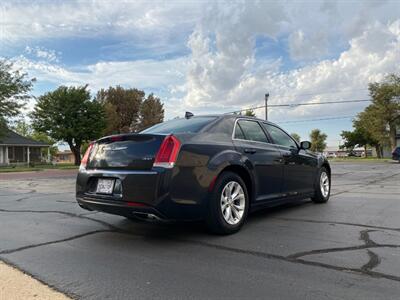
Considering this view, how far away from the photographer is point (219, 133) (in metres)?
5.34

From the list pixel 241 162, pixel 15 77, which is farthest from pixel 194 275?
pixel 15 77

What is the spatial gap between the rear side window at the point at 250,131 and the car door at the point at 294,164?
25 centimetres

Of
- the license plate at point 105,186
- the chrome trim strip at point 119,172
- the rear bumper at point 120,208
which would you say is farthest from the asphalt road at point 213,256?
the chrome trim strip at point 119,172

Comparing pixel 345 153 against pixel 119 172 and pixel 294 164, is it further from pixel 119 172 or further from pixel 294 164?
pixel 119 172

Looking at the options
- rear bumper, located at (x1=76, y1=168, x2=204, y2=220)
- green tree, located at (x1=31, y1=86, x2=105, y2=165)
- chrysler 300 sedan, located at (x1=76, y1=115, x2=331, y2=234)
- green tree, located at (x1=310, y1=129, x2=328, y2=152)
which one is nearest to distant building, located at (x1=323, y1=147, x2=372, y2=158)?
green tree, located at (x1=310, y1=129, x2=328, y2=152)

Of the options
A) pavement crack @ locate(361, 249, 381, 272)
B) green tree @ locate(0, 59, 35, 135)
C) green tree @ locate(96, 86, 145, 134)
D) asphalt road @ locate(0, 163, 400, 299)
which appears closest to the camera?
asphalt road @ locate(0, 163, 400, 299)

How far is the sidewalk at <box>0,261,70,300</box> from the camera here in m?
3.15

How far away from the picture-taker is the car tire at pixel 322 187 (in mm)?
7633

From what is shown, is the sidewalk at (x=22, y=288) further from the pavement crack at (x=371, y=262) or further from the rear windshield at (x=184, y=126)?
the pavement crack at (x=371, y=262)

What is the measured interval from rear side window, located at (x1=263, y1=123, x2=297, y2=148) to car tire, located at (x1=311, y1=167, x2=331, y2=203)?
1051mm

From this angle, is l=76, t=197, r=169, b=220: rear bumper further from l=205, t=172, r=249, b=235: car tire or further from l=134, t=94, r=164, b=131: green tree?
l=134, t=94, r=164, b=131: green tree

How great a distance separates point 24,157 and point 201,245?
158 feet

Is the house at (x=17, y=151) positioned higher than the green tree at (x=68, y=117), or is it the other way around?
the green tree at (x=68, y=117)

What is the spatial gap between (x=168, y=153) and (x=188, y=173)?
333 mm
